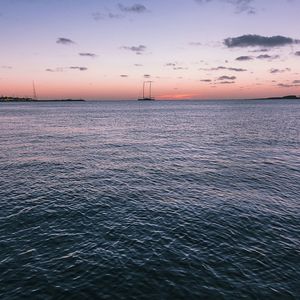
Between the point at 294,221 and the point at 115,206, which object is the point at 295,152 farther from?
the point at 115,206

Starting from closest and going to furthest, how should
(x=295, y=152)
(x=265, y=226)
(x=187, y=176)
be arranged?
(x=265, y=226), (x=187, y=176), (x=295, y=152)

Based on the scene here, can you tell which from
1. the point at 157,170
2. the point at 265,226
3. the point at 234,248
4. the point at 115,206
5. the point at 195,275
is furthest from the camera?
the point at 157,170

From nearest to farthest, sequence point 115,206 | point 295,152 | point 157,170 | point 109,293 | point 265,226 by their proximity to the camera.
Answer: point 109,293 < point 265,226 < point 115,206 < point 157,170 < point 295,152

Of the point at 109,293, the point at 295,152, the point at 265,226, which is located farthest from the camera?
the point at 295,152

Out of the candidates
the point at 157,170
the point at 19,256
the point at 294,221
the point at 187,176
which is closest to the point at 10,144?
the point at 157,170

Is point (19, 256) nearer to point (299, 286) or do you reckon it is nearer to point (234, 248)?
point (234, 248)

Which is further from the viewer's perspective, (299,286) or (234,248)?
(234,248)

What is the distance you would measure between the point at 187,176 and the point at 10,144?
42893mm

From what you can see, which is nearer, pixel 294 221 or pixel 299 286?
pixel 299 286

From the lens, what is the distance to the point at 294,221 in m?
25.9

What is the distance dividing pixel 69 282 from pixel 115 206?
12079 mm

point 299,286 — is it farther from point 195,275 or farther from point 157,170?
point 157,170

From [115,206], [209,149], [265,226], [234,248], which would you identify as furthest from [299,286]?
[209,149]

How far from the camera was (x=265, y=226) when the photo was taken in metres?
25.0
